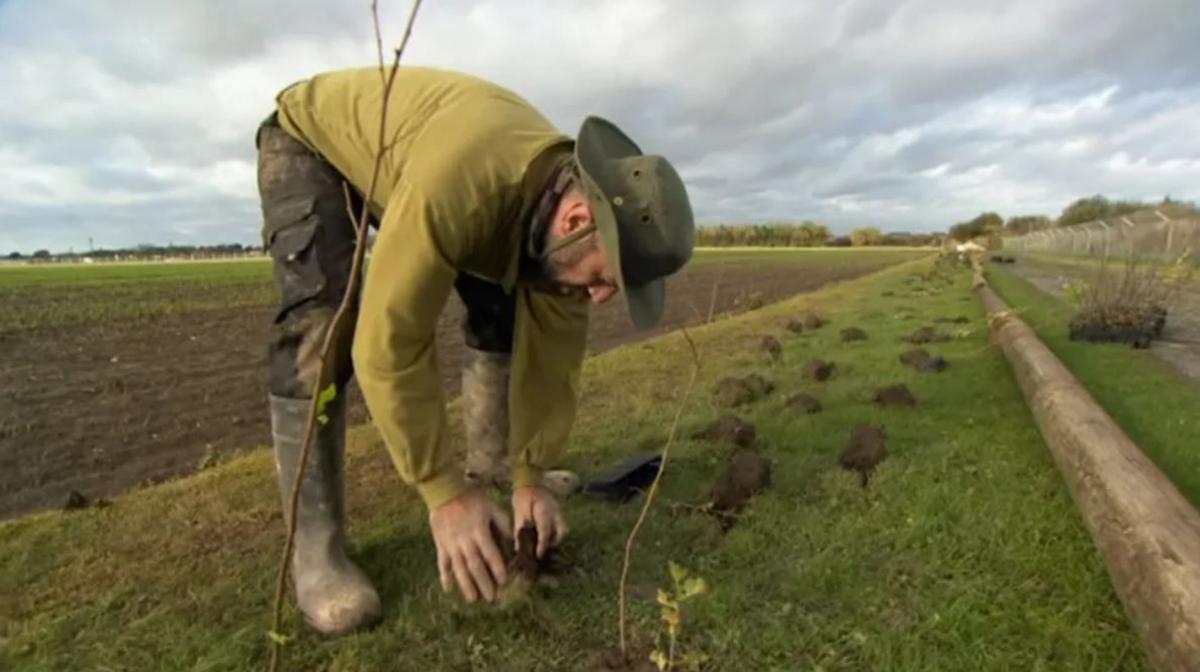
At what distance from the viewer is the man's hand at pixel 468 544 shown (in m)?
1.99

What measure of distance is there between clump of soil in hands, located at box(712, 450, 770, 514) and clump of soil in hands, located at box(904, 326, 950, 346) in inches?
189

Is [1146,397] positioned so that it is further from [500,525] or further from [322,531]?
[322,531]

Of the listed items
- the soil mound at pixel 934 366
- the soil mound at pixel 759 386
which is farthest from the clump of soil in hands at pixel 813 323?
the soil mound at pixel 759 386

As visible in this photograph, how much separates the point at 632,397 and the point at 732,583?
2.85m

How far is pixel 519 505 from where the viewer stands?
2.45 meters

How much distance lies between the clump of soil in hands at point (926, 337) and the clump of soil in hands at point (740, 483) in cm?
479

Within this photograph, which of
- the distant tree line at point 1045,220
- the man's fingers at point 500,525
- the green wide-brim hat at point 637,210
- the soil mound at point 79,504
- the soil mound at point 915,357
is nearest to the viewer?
the green wide-brim hat at point 637,210

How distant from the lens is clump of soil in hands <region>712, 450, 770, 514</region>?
3000 millimetres

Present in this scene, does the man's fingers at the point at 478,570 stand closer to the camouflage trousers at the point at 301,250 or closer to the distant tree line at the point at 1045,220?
the camouflage trousers at the point at 301,250

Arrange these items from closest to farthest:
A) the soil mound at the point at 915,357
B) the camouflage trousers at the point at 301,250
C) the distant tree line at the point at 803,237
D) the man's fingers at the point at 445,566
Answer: the man's fingers at the point at 445,566, the camouflage trousers at the point at 301,250, the soil mound at the point at 915,357, the distant tree line at the point at 803,237

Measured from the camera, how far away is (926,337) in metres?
7.59

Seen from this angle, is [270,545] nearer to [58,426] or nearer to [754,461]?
[754,461]

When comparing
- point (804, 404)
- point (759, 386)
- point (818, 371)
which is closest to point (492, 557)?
point (804, 404)

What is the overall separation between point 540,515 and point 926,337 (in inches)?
249
